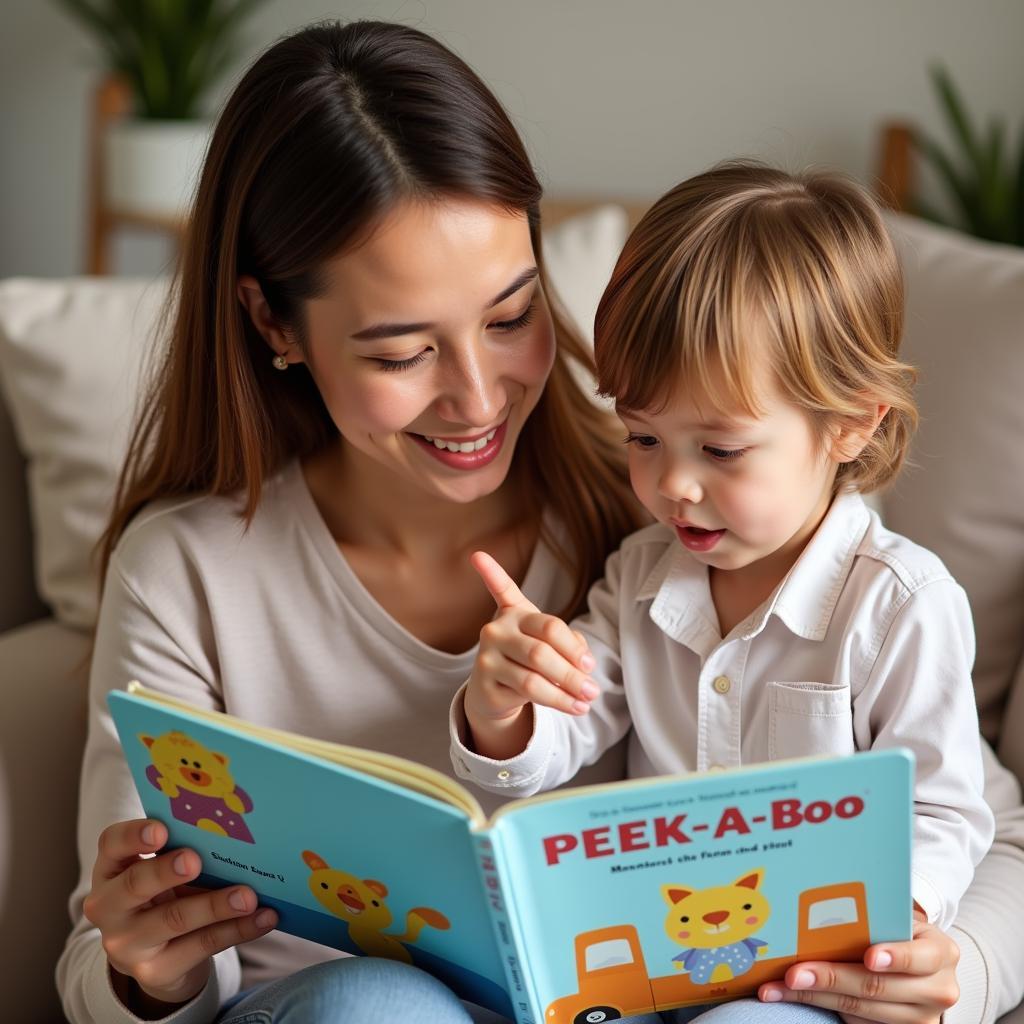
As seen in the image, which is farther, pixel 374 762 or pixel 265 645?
pixel 265 645

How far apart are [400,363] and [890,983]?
628 millimetres

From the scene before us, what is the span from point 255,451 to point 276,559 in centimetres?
12

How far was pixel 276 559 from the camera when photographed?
1.34 metres

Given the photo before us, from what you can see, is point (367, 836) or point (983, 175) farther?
point (983, 175)

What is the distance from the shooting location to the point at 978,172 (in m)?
2.33

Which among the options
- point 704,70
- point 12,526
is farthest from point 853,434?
point 704,70

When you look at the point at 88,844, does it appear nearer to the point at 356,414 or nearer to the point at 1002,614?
the point at 356,414

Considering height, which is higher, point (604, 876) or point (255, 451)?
point (255, 451)

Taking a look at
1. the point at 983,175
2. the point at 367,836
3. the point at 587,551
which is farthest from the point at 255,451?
the point at 983,175

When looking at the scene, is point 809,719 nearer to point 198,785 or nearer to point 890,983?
point 890,983

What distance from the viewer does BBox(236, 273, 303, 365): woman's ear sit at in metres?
1.22

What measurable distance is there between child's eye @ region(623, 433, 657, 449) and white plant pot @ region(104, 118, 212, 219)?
202 cm

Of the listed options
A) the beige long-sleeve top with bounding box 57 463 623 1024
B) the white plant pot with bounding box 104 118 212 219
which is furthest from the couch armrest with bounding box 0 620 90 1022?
the white plant pot with bounding box 104 118 212 219

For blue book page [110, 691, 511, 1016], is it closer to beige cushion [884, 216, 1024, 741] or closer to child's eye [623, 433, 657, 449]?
child's eye [623, 433, 657, 449]
